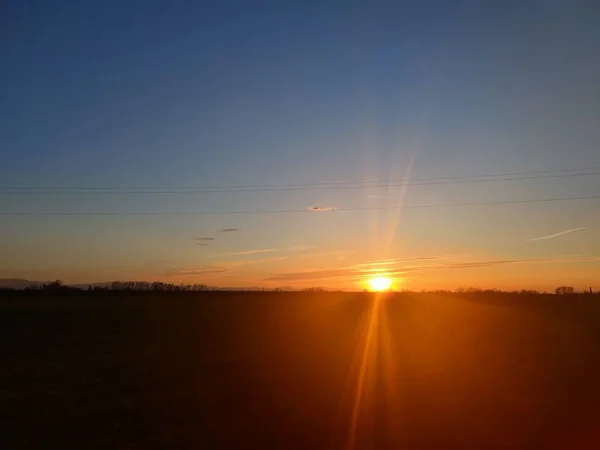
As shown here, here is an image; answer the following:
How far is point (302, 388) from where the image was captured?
17.6 metres

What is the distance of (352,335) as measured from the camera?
1276 inches

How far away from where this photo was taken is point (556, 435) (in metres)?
12.5

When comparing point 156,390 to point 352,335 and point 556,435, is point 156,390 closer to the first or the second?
point 556,435

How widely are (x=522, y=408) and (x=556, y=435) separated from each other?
267cm

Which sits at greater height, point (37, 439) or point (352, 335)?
point (352, 335)

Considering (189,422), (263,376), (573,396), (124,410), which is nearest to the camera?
(189,422)

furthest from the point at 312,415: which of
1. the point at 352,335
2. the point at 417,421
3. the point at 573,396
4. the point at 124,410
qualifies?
the point at 352,335

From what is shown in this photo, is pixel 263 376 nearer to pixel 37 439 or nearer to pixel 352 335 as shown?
pixel 37 439

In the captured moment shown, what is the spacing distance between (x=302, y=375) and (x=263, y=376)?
1.27 metres

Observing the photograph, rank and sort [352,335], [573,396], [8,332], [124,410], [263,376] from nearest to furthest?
[124,410]
[573,396]
[263,376]
[352,335]
[8,332]

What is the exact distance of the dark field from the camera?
12.6 meters

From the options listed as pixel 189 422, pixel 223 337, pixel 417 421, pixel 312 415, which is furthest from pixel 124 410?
pixel 223 337

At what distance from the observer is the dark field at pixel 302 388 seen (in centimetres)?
1257

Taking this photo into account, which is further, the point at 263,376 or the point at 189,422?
the point at 263,376
